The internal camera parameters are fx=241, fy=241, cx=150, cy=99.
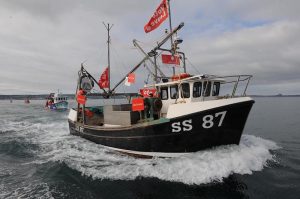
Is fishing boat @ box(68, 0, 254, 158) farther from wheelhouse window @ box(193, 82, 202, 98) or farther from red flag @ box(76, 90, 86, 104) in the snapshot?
red flag @ box(76, 90, 86, 104)

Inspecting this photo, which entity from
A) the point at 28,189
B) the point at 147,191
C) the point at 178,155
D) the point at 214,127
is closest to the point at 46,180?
the point at 28,189

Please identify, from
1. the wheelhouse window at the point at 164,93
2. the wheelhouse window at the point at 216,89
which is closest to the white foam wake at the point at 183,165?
the wheelhouse window at the point at 216,89

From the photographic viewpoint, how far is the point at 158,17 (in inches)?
535

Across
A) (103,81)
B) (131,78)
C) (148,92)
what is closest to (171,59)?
(148,92)

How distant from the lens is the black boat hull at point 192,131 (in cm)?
1068

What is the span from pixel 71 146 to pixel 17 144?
12.8ft

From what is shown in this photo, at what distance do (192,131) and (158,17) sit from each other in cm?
680

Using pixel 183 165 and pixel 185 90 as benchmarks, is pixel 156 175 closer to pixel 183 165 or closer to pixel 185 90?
pixel 183 165

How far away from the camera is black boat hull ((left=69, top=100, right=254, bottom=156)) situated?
10680mm

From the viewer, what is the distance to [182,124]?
10875mm

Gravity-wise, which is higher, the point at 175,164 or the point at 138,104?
the point at 138,104

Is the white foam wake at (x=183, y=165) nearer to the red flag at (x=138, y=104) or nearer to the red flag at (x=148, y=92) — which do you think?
the red flag at (x=138, y=104)

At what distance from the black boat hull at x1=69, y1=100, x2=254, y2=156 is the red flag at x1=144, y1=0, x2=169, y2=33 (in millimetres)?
5794

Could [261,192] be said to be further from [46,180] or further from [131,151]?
[46,180]
